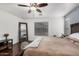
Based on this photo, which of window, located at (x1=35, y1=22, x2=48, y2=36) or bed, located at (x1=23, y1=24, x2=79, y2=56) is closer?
bed, located at (x1=23, y1=24, x2=79, y2=56)

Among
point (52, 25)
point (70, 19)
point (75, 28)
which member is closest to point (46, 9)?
point (52, 25)

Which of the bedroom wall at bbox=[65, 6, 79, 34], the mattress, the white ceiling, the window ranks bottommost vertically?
the mattress

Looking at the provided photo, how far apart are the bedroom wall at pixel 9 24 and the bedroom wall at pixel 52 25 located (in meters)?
0.19

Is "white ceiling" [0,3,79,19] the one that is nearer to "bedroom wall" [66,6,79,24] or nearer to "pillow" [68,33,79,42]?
"bedroom wall" [66,6,79,24]

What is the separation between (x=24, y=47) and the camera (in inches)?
56.9

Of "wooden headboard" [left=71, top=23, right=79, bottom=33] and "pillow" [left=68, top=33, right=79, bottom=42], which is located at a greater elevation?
"wooden headboard" [left=71, top=23, right=79, bottom=33]

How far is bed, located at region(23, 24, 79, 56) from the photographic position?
1346 mm

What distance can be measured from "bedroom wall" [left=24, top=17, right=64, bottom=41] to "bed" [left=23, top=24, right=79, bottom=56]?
12 centimetres

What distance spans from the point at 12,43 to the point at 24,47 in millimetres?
180

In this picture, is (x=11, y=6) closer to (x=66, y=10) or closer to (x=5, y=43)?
(x=5, y=43)

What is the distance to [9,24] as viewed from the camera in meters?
1.49

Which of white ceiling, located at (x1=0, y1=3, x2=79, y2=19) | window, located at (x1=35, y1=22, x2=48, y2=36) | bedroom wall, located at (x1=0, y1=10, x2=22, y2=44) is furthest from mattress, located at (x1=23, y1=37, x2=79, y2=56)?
white ceiling, located at (x1=0, y1=3, x2=79, y2=19)

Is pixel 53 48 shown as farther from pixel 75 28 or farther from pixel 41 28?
pixel 75 28

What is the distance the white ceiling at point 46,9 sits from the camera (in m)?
1.41
